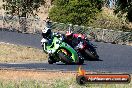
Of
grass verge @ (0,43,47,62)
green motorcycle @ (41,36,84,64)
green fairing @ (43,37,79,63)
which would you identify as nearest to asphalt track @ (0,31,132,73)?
green motorcycle @ (41,36,84,64)

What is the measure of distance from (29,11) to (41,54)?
67.0 ft

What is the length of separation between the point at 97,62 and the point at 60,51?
3.08m

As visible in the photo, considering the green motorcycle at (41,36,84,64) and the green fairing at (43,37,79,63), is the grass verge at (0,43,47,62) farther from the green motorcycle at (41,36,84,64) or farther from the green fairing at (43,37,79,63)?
the green fairing at (43,37,79,63)

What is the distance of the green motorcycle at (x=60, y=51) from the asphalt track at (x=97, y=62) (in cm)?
48

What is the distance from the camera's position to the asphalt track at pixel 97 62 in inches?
951

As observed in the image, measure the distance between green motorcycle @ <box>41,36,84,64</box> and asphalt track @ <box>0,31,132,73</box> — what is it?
1.58 feet

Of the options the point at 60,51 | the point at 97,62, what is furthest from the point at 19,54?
the point at 97,62

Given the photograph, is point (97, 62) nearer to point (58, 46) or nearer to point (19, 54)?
point (58, 46)

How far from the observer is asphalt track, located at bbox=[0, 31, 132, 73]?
24.2 meters

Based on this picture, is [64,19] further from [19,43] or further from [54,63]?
[54,63]

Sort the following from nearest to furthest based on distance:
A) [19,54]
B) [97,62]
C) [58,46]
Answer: [58,46]
[97,62]
[19,54]

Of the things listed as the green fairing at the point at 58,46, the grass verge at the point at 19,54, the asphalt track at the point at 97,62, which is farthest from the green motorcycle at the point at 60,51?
the grass verge at the point at 19,54

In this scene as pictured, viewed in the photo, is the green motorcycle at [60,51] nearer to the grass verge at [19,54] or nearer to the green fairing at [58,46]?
the green fairing at [58,46]

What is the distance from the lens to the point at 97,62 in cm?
2756
